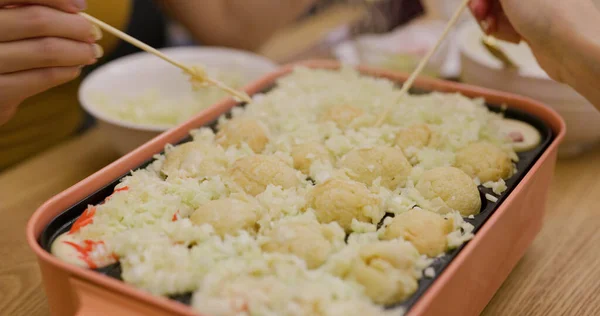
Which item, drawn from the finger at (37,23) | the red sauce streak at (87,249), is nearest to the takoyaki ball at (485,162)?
the red sauce streak at (87,249)

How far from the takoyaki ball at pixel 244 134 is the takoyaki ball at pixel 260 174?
0.14 m

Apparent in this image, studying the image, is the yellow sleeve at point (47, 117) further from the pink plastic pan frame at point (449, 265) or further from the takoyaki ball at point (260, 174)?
the takoyaki ball at point (260, 174)

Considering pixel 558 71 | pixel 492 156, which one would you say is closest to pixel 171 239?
pixel 492 156

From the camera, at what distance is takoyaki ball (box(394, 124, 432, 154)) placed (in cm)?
133

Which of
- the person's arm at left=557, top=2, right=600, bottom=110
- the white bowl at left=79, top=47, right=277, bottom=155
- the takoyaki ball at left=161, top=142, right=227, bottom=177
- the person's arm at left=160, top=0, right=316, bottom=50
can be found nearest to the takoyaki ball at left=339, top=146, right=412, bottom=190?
the takoyaki ball at left=161, top=142, right=227, bottom=177

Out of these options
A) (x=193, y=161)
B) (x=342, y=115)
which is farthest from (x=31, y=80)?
(x=342, y=115)

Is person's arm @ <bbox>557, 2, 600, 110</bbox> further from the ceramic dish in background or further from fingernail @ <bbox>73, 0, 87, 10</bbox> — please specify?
fingernail @ <bbox>73, 0, 87, 10</bbox>

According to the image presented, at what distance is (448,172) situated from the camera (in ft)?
3.83

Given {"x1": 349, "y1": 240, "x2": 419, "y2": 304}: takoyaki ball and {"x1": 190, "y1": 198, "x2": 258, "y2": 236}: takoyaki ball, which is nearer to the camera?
{"x1": 349, "y1": 240, "x2": 419, "y2": 304}: takoyaki ball

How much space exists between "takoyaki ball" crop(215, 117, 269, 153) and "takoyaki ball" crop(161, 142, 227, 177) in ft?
0.24

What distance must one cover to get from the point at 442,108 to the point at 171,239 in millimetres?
788

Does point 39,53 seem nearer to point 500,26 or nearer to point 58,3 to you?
point 58,3

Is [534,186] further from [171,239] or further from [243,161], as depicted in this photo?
[171,239]

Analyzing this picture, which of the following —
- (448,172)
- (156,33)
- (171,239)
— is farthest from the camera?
(156,33)
